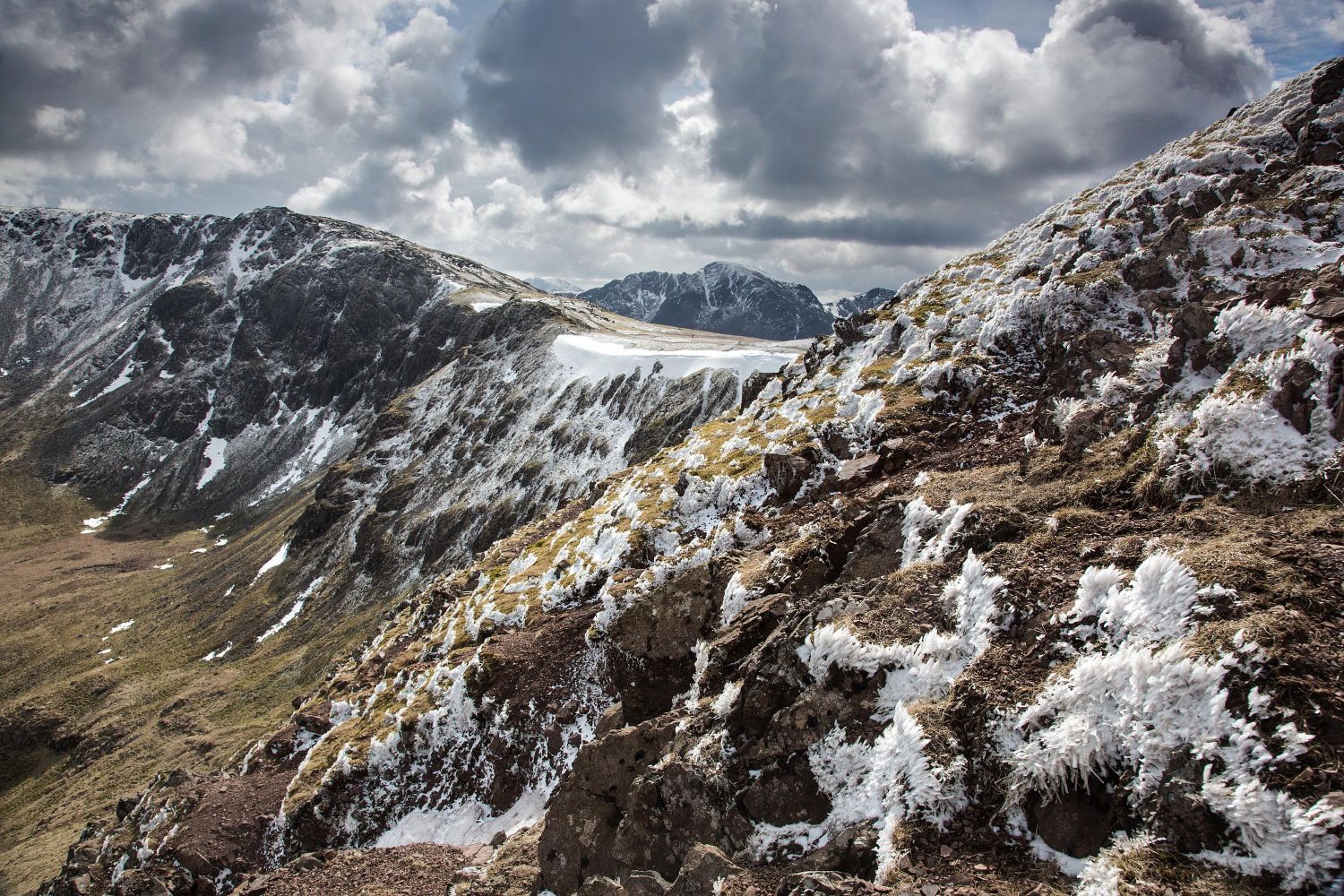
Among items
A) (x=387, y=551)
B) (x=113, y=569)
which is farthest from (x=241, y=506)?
(x=387, y=551)

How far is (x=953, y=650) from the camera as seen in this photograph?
11398mm

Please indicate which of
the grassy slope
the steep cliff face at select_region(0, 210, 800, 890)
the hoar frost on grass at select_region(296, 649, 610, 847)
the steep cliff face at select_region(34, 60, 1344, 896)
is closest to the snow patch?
the steep cliff face at select_region(0, 210, 800, 890)

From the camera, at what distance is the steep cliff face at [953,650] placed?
7977 mm

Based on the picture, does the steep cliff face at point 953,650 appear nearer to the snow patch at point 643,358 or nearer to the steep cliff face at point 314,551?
the snow patch at point 643,358

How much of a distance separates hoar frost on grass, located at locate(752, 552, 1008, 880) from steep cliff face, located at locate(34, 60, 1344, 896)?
0.06 meters

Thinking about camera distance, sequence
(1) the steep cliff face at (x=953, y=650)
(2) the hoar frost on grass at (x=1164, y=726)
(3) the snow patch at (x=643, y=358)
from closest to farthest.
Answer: (2) the hoar frost on grass at (x=1164, y=726)
(1) the steep cliff face at (x=953, y=650)
(3) the snow patch at (x=643, y=358)

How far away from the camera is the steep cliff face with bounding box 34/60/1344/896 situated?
798cm

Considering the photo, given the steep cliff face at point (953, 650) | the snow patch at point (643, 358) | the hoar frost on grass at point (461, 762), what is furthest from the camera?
the snow patch at point (643, 358)

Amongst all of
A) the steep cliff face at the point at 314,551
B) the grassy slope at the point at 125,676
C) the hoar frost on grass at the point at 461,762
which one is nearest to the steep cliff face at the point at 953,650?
the hoar frost on grass at the point at 461,762

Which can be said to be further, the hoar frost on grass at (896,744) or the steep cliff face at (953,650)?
the hoar frost on grass at (896,744)

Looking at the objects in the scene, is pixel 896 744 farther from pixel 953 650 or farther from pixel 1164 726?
A: pixel 1164 726

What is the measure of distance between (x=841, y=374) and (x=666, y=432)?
29706mm

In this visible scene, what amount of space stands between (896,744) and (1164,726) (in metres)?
4.00

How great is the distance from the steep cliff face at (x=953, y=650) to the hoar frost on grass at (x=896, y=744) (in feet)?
0.21
